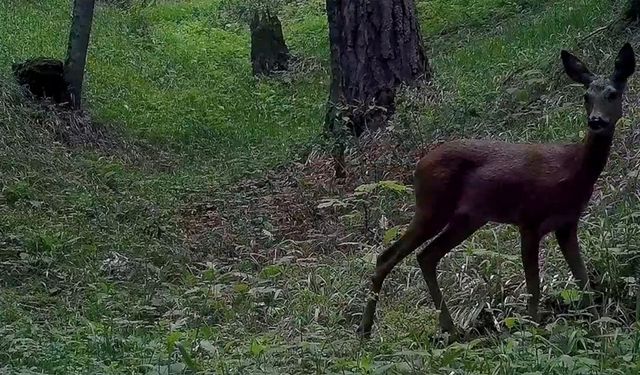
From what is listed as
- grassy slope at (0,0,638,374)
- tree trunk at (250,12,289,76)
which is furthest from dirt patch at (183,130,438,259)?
tree trunk at (250,12,289,76)

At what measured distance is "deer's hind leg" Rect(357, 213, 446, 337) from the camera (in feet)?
16.3

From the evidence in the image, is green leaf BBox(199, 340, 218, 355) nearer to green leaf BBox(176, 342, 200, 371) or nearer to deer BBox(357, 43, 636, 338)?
green leaf BBox(176, 342, 200, 371)

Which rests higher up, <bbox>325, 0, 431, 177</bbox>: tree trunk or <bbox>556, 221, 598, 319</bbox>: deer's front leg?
<bbox>325, 0, 431, 177</bbox>: tree trunk

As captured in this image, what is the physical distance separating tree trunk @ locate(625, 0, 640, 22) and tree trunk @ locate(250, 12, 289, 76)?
303 inches

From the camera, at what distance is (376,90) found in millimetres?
10047

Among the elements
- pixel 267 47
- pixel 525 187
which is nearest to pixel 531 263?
pixel 525 187

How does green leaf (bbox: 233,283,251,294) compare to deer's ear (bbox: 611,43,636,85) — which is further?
green leaf (bbox: 233,283,251,294)

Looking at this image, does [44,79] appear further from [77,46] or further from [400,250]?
[400,250]

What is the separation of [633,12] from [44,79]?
594 centimetres

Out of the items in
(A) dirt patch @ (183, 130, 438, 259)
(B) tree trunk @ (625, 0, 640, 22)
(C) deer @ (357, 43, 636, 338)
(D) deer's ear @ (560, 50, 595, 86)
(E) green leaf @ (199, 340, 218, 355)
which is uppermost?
(D) deer's ear @ (560, 50, 595, 86)

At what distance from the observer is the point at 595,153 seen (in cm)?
468

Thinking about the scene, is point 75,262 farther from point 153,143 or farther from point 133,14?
point 133,14

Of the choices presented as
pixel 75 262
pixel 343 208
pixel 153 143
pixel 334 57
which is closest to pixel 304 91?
→ pixel 153 143

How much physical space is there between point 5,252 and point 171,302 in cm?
145
